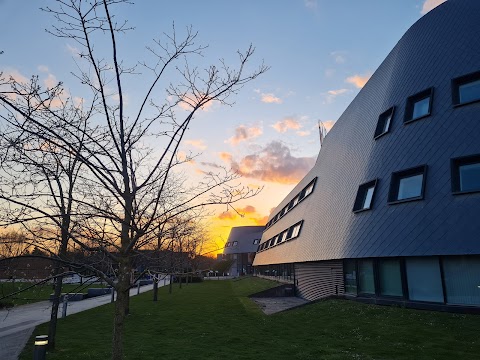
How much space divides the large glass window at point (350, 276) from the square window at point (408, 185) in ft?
16.1

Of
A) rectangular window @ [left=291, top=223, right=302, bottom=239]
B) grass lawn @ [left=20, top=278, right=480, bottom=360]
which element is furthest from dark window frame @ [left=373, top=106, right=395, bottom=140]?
rectangular window @ [left=291, top=223, right=302, bottom=239]

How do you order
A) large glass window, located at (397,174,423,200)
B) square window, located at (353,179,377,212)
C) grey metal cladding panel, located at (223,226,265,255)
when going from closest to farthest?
large glass window, located at (397,174,423,200)
square window, located at (353,179,377,212)
grey metal cladding panel, located at (223,226,265,255)

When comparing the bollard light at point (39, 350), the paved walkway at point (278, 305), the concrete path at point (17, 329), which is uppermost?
the bollard light at point (39, 350)

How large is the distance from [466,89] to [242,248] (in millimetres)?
81210

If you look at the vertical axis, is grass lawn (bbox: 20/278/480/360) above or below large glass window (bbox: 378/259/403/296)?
below

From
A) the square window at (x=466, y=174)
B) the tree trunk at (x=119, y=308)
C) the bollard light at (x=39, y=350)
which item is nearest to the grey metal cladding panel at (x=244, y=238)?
the square window at (x=466, y=174)

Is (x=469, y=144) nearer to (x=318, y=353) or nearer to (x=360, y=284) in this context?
(x=360, y=284)

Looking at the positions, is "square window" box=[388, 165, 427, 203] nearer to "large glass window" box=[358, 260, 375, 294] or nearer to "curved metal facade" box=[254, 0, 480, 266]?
"curved metal facade" box=[254, 0, 480, 266]

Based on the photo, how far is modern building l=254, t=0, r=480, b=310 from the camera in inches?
581

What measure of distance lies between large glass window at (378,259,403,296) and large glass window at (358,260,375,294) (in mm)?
702

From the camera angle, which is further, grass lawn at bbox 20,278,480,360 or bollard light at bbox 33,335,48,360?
grass lawn at bbox 20,278,480,360

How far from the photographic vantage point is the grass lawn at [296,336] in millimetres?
11305

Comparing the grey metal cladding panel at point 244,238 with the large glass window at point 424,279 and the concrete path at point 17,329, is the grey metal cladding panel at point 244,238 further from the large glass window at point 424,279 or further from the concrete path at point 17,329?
the large glass window at point 424,279

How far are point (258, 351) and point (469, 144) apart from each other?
12.2 m
